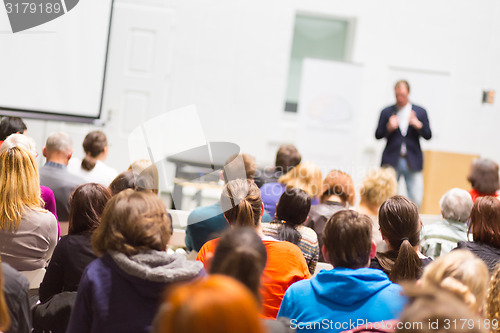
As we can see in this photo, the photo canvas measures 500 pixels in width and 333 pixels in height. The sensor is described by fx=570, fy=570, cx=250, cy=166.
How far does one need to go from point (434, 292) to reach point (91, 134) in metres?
3.49

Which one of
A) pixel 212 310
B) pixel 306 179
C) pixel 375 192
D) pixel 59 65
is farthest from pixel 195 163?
pixel 212 310

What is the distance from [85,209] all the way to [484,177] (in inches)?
120

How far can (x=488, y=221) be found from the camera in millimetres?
2742

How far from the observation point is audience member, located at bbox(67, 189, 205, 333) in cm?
159

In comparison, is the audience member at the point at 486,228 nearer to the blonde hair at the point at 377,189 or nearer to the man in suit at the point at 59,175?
the blonde hair at the point at 377,189

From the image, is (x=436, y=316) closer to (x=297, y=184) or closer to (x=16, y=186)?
(x=16, y=186)

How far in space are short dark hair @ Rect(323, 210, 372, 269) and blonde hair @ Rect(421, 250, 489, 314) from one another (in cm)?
33

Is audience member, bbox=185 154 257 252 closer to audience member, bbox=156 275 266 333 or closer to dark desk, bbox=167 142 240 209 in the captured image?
dark desk, bbox=167 142 240 209

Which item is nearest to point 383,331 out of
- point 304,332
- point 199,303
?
point 304,332

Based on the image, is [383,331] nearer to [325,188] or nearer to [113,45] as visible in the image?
[325,188]

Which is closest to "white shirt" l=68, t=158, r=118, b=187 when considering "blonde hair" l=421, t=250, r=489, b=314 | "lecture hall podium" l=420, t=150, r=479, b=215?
"blonde hair" l=421, t=250, r=489, b=314

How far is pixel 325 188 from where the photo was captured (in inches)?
142

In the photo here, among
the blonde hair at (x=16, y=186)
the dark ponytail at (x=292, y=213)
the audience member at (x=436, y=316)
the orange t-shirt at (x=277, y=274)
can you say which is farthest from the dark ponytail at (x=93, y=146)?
the audience member at (x=436, y=316)

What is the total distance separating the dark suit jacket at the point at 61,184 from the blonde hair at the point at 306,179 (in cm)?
133
